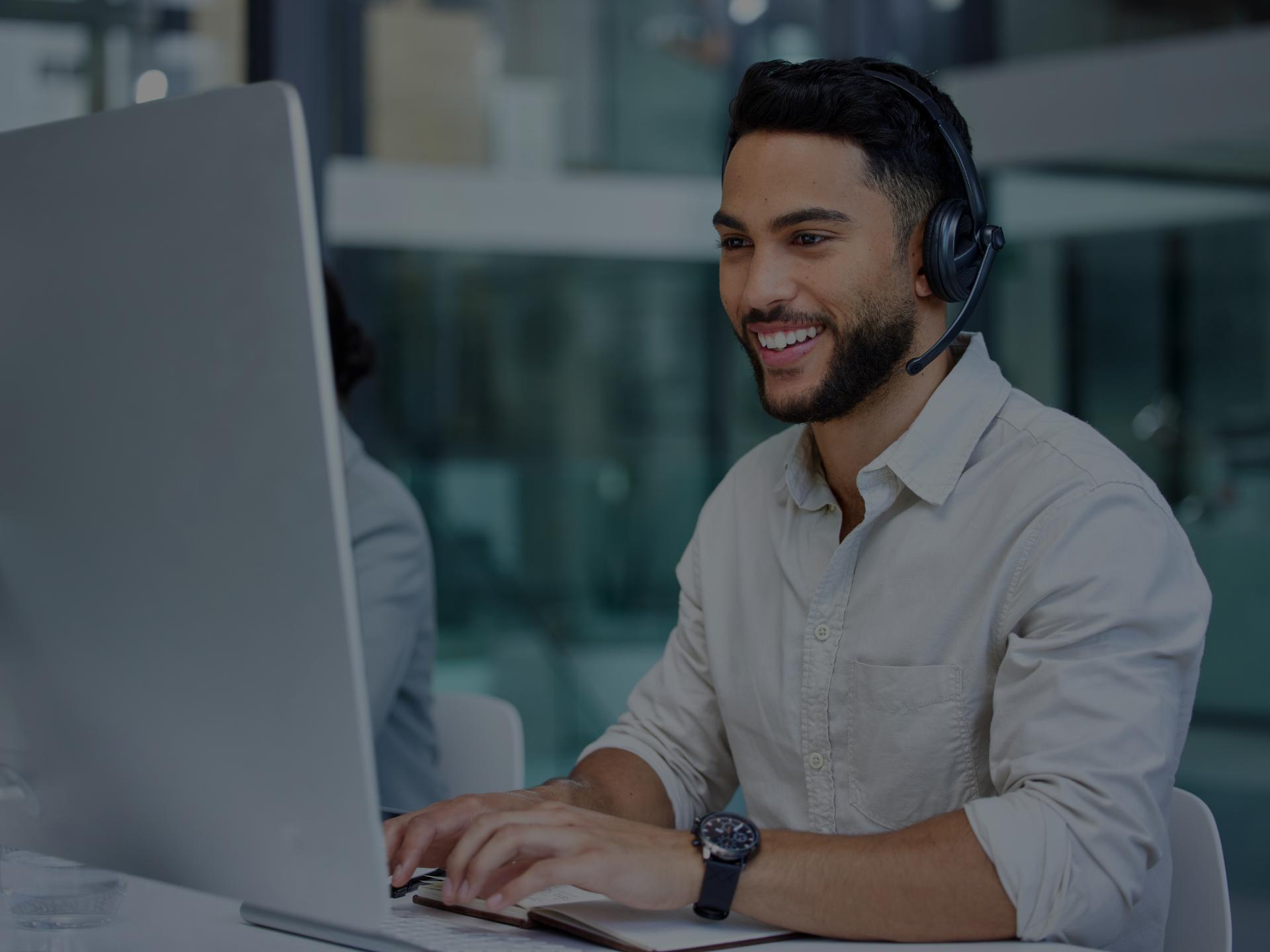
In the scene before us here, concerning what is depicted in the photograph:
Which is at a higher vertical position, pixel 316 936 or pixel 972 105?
pixel 972 105

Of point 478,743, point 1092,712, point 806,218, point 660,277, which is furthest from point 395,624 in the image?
point 660,277

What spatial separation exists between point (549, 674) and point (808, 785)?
364 cm

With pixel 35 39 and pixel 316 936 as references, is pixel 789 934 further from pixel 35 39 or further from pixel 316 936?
pixel 35 39

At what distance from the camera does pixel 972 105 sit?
4676mm

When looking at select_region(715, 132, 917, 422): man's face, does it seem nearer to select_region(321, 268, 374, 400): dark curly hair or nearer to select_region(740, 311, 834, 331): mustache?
select_region(740, 311, 834, 331): mustache

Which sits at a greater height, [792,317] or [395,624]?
[792,317]

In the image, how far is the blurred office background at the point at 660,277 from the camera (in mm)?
4156

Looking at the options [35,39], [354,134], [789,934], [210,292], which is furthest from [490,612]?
[210,292]

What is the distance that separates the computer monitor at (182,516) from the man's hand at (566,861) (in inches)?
9.8

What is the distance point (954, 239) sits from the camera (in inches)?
54.7

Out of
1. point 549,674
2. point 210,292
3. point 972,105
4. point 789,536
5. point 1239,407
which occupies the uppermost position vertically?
point 972,105

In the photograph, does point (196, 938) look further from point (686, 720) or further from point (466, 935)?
point (686, 720)

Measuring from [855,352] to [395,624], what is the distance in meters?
0.81

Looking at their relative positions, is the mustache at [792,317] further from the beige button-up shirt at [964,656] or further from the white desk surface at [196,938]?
the white desk surface at [196,938]
